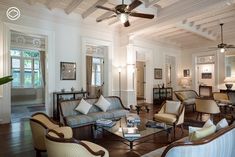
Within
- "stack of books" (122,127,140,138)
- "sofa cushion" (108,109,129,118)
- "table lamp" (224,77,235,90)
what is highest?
"table lamp" (224,77,235,90)

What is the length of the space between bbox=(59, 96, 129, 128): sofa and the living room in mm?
1952

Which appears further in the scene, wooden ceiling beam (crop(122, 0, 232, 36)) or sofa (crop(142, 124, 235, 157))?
wooden ceiling beam (crop(122, 0, 232, 36))

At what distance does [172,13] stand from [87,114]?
4.21 m

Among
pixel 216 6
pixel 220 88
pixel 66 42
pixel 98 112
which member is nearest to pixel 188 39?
pixel 220 88

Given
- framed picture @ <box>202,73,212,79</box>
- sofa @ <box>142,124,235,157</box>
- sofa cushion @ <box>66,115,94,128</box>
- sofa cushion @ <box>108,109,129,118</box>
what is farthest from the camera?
framed picture @ <box>202,73,212,79</box>

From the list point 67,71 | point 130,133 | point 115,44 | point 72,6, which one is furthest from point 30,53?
point 130,133

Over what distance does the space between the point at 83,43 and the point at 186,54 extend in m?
7.00

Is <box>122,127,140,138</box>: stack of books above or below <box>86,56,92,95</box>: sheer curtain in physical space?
below

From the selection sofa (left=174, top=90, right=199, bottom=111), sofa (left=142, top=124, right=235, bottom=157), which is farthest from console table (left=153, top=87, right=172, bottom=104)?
sofa (left=142, top=124, right=235, bottom=157)

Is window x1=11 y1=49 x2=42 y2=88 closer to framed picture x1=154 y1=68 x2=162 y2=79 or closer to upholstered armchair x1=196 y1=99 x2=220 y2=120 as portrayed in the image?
framed picture x1=154 y1=68 x2=162 y2=79

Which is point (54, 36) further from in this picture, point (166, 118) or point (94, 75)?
point (166, 118)

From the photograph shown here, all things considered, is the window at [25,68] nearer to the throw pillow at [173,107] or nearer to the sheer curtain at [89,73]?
the sheer curtain at [89,73]

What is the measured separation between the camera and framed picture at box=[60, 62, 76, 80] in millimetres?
6586

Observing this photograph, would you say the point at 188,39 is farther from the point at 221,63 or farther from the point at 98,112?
the point at 98,112
